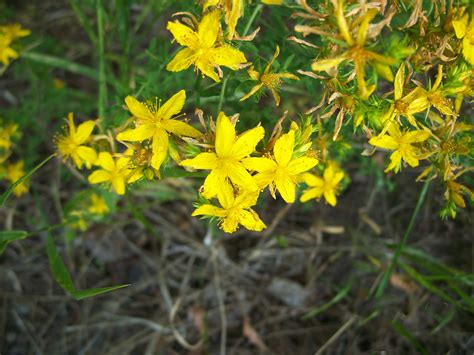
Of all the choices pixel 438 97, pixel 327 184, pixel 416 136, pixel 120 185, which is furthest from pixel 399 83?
pixel 120 185

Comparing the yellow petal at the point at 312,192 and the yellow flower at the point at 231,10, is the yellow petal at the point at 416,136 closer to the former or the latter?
the yellow petal at the point at 312,192

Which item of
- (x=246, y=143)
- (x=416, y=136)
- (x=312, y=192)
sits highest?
(x=246, y=143)

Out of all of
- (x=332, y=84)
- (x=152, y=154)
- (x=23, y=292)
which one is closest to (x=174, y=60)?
(x=152, y=154)

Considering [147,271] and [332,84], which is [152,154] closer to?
[332,84]


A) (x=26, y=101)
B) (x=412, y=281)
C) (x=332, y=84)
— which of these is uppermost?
(x=332, y=84)

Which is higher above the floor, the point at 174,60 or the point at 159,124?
the point at 174,60

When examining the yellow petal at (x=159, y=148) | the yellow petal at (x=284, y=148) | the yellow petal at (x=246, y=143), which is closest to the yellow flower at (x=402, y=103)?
the yellow petal at (x=284, y=148)

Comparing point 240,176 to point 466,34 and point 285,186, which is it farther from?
point 466,34
